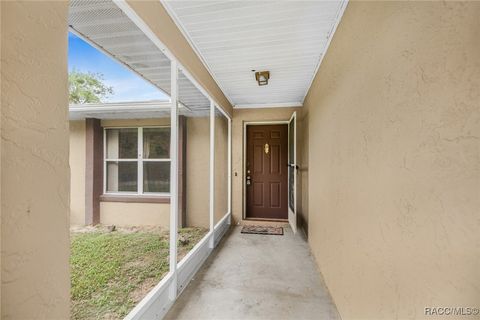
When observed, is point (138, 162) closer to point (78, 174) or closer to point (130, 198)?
point (130, 198)

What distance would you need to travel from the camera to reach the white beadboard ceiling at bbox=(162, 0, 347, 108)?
5.19 feet

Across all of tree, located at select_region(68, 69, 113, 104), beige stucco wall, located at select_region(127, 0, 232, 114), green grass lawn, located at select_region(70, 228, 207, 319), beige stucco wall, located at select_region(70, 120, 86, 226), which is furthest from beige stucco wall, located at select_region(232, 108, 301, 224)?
beige stucco wall, located at select_region(70, 120, 86, 226)

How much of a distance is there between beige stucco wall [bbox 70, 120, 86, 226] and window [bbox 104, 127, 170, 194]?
43 cm

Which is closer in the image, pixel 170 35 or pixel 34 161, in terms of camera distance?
pixel 34 161

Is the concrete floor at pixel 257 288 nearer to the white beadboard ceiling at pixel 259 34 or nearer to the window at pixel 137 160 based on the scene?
the window at pixel 137 160

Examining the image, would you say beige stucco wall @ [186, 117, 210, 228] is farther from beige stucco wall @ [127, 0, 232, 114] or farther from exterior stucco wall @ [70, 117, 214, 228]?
beige stucco wall @ [127, 0, 232, 114]

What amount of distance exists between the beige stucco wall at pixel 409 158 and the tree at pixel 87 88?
3.30 m

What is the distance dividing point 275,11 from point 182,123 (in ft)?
10.3

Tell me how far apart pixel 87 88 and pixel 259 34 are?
3.05m

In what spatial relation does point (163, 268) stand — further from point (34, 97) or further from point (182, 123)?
point (182, 123)

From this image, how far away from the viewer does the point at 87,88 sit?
11.3 ft

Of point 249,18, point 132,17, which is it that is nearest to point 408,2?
point 249,18

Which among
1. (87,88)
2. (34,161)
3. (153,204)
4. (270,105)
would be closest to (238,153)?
(270,105)

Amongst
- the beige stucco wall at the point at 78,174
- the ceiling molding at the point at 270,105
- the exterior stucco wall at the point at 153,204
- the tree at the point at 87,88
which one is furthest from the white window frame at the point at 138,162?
the ceiling molding at the point at 270,105
